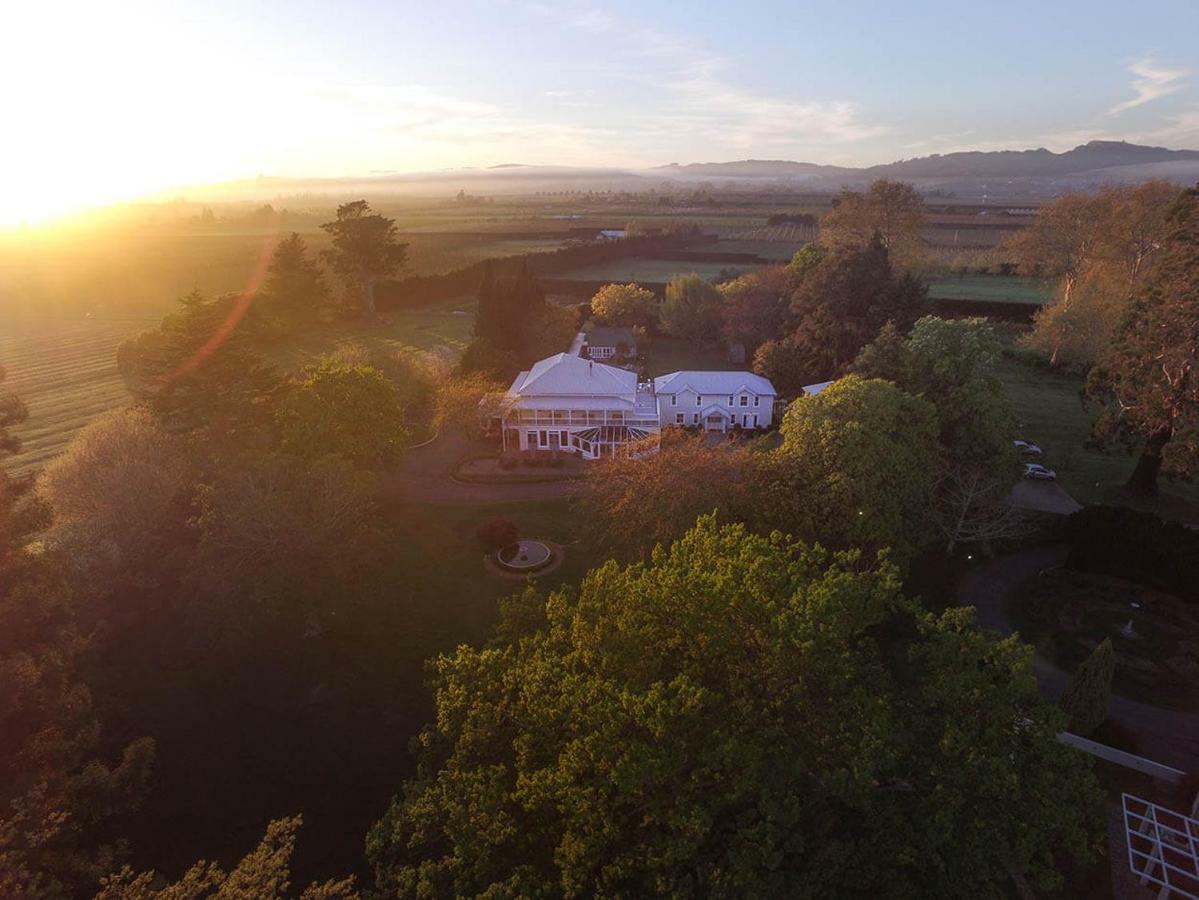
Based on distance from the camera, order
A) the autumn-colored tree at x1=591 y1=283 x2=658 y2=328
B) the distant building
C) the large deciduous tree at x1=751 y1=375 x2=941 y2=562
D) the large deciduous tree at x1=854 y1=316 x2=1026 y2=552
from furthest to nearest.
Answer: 1. the autumn-colored tree at x1=591 y1=283 x2=658 y2=328
2. the distant building
3. the large deciduous tree at x1=854 y1=316 x2=1026 y2=552
4. the large deciduous tree at x1=751 y1=375 x2=941 y2=562

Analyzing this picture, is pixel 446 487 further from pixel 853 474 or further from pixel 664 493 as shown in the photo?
pixel 853 474

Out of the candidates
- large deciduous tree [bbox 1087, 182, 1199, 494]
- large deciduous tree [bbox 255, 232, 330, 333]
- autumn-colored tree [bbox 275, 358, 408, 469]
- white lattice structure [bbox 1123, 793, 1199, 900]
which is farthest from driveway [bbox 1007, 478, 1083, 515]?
large deciduous tree [bbox 255, 232, 330, 333]

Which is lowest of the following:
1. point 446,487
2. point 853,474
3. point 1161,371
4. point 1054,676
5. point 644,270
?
point 1054,676

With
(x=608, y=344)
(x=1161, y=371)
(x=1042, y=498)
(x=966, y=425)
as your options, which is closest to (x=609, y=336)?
(x=608, y=344)

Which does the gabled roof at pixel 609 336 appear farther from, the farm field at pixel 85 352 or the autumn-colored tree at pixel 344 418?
the autumn-colored tree at pixel 344 418

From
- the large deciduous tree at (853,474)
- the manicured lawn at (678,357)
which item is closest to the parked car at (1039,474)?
the large deciduous tree at (853,474)

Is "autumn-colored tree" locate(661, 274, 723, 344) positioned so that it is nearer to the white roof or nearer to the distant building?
the distant building
